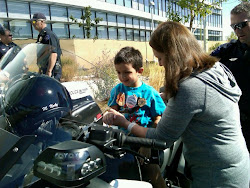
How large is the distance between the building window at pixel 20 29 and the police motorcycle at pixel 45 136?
59.2 ft

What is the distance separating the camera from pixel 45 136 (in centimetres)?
126

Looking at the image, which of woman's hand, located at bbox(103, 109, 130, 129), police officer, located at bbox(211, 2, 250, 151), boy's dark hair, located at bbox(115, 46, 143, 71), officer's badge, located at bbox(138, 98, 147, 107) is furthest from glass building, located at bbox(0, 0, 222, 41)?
woman's hand, located at bbox(103, 109, 130, 129)

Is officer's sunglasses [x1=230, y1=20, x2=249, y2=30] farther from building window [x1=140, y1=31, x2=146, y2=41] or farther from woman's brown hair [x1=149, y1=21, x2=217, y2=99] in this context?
building window [x1=140, y1=31, x2=146, y2=41]

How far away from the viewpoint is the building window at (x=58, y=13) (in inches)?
833

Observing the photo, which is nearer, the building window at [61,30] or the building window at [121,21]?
the building window at [61,30]

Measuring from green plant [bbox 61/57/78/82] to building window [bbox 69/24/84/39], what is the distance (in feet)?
70.0

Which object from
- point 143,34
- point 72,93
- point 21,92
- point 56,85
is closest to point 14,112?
point 21,92

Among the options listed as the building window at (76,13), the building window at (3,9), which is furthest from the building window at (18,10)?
the building window at (76,13)

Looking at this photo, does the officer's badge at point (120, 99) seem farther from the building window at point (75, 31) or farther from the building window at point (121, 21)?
the building window at point (121, 21)

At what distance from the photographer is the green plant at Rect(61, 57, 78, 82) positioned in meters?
2.24

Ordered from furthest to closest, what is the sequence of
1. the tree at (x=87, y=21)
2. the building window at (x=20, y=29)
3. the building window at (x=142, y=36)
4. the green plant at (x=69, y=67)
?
the building window at (x=142, y=36) < the tree at (x=87, y=21) < the building window at (x=20, y=29) < the green plant at (x=69, y=67)

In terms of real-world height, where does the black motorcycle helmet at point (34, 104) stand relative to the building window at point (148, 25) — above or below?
below

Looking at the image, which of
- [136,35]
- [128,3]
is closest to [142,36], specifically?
[136,35]

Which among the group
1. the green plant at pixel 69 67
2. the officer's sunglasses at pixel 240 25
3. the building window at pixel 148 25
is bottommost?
the green plant at pixel 69 67
